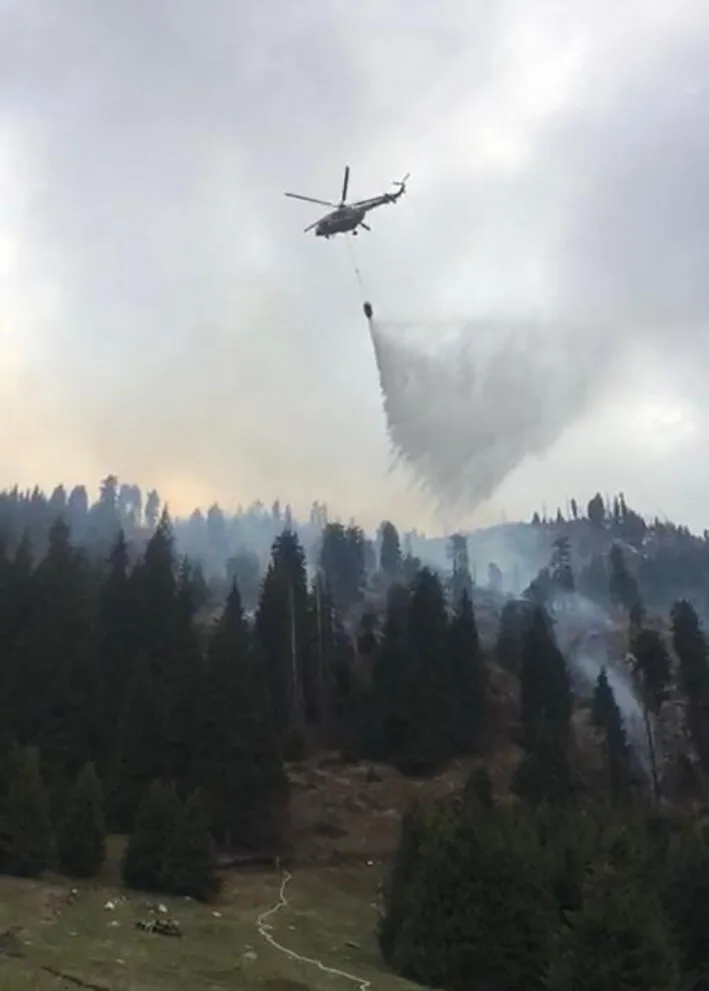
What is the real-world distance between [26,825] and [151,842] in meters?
5.58

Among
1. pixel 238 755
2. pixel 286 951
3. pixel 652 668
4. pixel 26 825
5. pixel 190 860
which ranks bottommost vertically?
pixel 286 951

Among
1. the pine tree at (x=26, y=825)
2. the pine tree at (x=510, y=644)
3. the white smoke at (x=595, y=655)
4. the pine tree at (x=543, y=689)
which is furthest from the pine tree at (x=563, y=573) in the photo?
the pine tree at (x=26, y=825)

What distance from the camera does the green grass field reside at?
80.1 feet

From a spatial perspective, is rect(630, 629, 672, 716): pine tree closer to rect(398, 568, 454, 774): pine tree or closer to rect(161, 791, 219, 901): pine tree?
rect(398, 568, 454, 774): pine tree

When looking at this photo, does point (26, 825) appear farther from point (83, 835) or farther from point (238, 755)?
point (238, 755)

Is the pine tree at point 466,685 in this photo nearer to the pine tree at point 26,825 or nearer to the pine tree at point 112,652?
the pine tree at point 112,652

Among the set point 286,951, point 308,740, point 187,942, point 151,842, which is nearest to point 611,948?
point 286,951

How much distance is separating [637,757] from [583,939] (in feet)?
240

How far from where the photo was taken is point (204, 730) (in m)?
60.7

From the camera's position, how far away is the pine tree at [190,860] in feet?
138

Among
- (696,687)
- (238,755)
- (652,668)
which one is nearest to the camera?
(238,755)

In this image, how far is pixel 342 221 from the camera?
5162cm

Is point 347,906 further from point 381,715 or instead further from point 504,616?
point 504,616

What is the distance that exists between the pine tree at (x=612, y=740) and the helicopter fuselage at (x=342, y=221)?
164 ft
